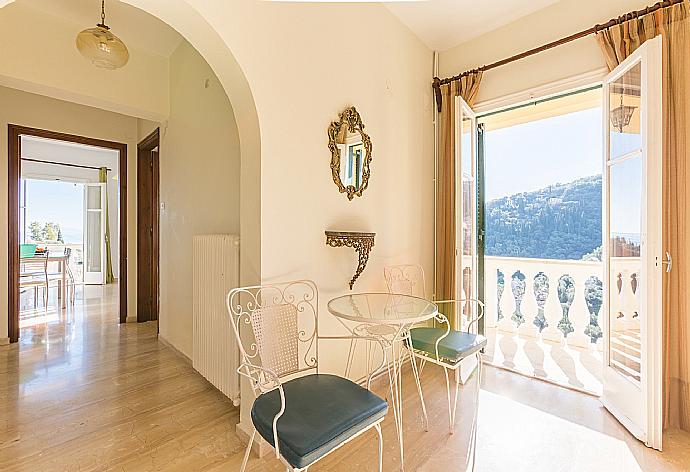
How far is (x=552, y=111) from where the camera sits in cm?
376

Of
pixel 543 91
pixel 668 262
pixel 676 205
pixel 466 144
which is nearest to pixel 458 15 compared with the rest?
pixel 543 91

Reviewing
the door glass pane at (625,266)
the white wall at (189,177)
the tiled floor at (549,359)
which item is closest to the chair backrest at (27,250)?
the white wall at (189,177)

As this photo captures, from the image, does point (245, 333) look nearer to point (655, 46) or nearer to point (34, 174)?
point (655, 46)

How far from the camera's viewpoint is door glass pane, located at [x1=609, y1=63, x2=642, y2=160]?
6.68 feet

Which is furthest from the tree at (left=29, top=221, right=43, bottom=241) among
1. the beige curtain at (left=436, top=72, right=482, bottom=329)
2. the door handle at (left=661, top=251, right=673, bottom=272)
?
the door handle at (left=661, top=251, right=673, bottom=272)

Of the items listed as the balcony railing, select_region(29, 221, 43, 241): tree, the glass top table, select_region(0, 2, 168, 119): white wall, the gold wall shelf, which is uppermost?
select_region(0, 2, 168, 119): white wall

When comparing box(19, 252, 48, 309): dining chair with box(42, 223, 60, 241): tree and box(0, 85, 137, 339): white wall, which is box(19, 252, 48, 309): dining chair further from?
box(42, 223, 60, 241): tree

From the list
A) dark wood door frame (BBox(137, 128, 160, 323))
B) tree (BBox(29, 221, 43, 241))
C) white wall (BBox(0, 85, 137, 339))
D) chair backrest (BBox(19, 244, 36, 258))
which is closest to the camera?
white wall (BBox(0, 85, 137, 339))

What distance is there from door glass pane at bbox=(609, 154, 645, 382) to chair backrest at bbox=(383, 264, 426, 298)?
4.26 feet

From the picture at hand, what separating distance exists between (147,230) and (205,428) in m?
3.11

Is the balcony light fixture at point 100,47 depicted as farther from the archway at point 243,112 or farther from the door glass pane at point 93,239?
the door glass pane at point 93,239

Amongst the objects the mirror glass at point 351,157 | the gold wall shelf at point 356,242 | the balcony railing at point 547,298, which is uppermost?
the mirror glass at point 351,157

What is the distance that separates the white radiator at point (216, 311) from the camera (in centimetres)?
213

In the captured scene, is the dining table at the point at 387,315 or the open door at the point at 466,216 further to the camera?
Answer: the open door at the point at 466,216
